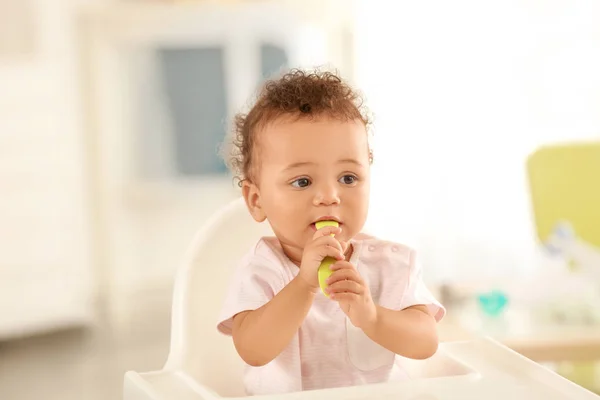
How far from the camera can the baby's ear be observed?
1.17m

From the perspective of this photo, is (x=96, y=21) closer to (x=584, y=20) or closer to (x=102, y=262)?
(x=102, y=262)

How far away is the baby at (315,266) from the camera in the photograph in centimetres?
104

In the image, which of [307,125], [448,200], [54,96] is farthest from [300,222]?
[448,200]

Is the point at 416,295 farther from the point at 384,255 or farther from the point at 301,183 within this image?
the point at 301,183

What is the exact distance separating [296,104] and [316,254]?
20 centimetres

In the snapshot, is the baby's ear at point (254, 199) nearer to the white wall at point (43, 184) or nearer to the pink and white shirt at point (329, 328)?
the pink and white shirt at point (329, 328)

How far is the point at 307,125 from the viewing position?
3.55ft

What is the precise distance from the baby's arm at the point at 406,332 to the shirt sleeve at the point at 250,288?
0.14m

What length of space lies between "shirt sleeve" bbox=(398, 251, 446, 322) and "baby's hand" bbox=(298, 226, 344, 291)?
16cm

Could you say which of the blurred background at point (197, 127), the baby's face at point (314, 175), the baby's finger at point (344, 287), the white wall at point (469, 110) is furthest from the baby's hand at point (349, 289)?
the white wall at point (469, 110)

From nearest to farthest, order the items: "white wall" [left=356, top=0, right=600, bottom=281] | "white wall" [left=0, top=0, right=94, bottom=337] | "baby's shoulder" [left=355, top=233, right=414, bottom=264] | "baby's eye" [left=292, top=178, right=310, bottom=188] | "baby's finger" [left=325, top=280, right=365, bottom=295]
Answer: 1. "baby's finger" [left=325, top=280, right=365, bottom=295]
2. "baby's eye" [left=292, top=178, right=310, bottom=188]
3. "baby's shoulder" [left=355, top=233, right=414, bottom=264]
4. "white wall" [left=0, top=0, right=94, bottom=337]
5. "white wall" [left=356, top=0, right=600, bottom=281]

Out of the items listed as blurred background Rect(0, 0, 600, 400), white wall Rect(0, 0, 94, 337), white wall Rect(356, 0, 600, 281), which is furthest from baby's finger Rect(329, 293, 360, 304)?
white wall Rect(356, 0, 600, 281)

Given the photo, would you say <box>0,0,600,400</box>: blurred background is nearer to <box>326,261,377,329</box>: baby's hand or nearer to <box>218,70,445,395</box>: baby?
<box>218,70,445,395</box>: baby

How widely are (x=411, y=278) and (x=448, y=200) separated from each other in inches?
104
